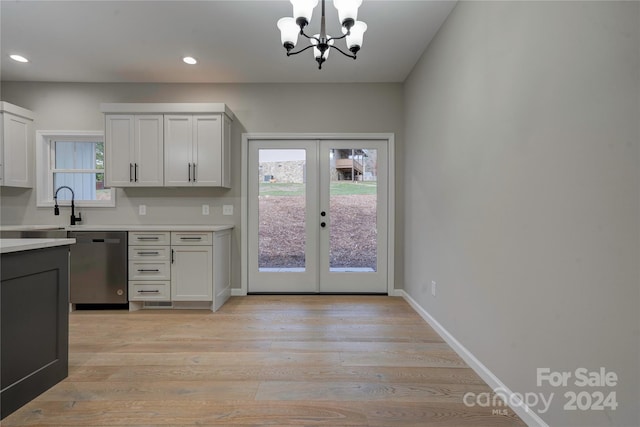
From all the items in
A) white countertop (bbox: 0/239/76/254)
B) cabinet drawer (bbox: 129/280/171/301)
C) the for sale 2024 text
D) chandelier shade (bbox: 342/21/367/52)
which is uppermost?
chandelier shade (bbox: 342/21/367/52)

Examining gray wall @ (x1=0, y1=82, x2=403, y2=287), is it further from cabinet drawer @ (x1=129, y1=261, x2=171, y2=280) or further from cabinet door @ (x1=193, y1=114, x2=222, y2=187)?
cabinet drawer @ (x1=129, y1=261, x2=171, y2=280)

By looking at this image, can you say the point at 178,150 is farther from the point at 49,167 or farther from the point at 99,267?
the point at 49,167

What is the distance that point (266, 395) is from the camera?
5.63 feet

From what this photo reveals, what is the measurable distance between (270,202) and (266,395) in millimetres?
2402

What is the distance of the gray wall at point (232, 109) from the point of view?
3651 mm

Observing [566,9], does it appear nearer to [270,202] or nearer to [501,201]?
[501,201]

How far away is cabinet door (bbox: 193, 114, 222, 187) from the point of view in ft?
11.0

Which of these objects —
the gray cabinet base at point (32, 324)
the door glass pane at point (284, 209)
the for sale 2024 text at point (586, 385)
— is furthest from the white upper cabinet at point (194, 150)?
the for sale 2024 text at point (586, 385)

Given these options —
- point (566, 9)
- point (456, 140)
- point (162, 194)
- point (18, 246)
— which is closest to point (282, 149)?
point (162, 194)

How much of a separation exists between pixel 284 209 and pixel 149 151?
1703 millimetres

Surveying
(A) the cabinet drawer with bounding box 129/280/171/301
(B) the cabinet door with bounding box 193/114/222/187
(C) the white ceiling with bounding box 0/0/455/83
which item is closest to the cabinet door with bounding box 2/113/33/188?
(C) the white ceiling with bounding box 0/0/455/83

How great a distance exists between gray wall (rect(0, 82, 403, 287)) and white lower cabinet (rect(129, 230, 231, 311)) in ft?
1.92

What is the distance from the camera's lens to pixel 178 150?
3.36 meters

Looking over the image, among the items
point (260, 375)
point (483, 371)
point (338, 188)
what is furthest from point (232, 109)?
point (483, 371)
